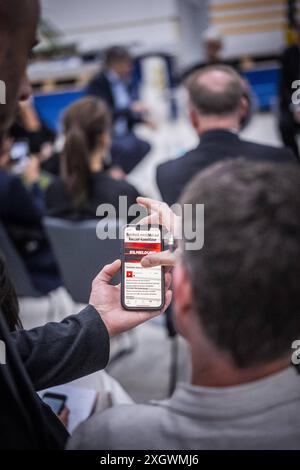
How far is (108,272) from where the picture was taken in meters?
0.78

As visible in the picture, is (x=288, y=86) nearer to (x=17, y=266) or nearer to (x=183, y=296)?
(x=17, y=266)

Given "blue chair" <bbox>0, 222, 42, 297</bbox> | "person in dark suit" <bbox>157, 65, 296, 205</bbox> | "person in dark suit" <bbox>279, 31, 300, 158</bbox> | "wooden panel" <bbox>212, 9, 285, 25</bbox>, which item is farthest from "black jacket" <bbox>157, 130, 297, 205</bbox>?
"wooden panel" <bbox>212, 9, 285, 25</bbox>

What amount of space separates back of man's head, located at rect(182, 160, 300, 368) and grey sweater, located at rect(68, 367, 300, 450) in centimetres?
3

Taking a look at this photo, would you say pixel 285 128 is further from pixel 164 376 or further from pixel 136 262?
pixel 136 262

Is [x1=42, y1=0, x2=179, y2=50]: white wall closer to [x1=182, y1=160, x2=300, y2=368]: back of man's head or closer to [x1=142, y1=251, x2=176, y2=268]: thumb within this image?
[x1=142, y1=251, x2=176, y2=268]: thumb

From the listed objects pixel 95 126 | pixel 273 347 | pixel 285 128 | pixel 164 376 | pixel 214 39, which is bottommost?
pixel 164 376

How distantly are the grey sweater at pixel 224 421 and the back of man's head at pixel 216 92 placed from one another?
1293 mm

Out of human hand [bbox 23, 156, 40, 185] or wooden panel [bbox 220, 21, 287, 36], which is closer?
human hand [bbox 23, 156, 40, 185]

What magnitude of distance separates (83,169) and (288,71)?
206cm

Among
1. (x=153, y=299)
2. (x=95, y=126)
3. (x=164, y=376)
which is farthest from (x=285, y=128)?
(x=153, y=299)

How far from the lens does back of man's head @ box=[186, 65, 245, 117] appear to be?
67.9 inches

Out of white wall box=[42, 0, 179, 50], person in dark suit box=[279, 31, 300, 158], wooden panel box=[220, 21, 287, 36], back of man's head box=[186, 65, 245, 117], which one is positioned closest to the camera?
back of man's head box=[186, 65, 245, 117]

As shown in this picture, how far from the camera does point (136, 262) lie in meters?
0.74
